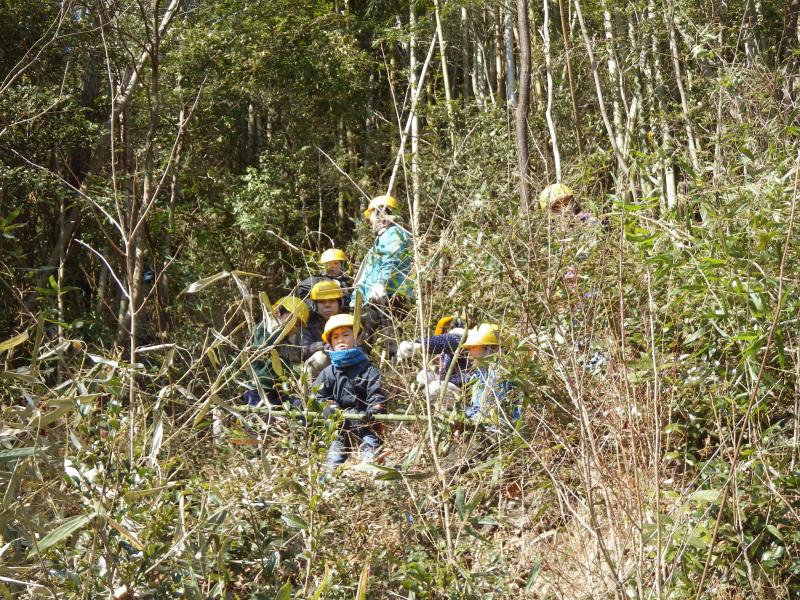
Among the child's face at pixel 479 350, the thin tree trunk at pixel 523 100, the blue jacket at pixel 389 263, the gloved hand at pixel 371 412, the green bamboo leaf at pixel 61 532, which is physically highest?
the thin tree trunk at pixel 523 100

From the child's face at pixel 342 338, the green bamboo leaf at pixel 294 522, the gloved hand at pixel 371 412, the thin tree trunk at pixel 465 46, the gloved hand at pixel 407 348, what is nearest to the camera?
the green bamboo leaf at pixel 294 522

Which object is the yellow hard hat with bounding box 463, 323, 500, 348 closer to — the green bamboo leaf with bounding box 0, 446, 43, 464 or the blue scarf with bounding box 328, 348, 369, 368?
the blue scarf with bounding box 328, 348, 369, 368

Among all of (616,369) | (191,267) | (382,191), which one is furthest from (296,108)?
(616,369)

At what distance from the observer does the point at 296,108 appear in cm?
884

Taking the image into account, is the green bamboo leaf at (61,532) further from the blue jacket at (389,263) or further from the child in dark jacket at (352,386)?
the blue jacket at (389,263)

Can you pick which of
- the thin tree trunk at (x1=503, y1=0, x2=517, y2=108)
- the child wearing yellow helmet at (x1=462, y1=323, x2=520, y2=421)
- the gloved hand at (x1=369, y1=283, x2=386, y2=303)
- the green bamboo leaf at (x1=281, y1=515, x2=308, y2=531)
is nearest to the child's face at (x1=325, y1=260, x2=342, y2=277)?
the gloved hand at (x1=369, y1=283, x2=386, y2=303)

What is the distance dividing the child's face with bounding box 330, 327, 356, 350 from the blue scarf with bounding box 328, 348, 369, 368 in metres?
0.21

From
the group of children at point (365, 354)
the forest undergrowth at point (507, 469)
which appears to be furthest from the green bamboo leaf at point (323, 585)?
the group of children at point (365, 354)

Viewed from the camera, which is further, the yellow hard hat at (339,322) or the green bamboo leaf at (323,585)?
the yellow hard hat at (339,322)

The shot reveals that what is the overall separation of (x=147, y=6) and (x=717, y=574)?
17.5 feet

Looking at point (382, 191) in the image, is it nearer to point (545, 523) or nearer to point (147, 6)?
point (147, 6)

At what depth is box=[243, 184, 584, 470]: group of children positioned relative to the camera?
3.73 metres

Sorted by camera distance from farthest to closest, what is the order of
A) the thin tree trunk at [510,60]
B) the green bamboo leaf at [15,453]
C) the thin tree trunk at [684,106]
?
the thin tree trunk at [510,60]
the thin tree trunk at [684,106]
the green bamboo leaf at [15,453]

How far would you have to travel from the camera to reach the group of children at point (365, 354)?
12.2ft
